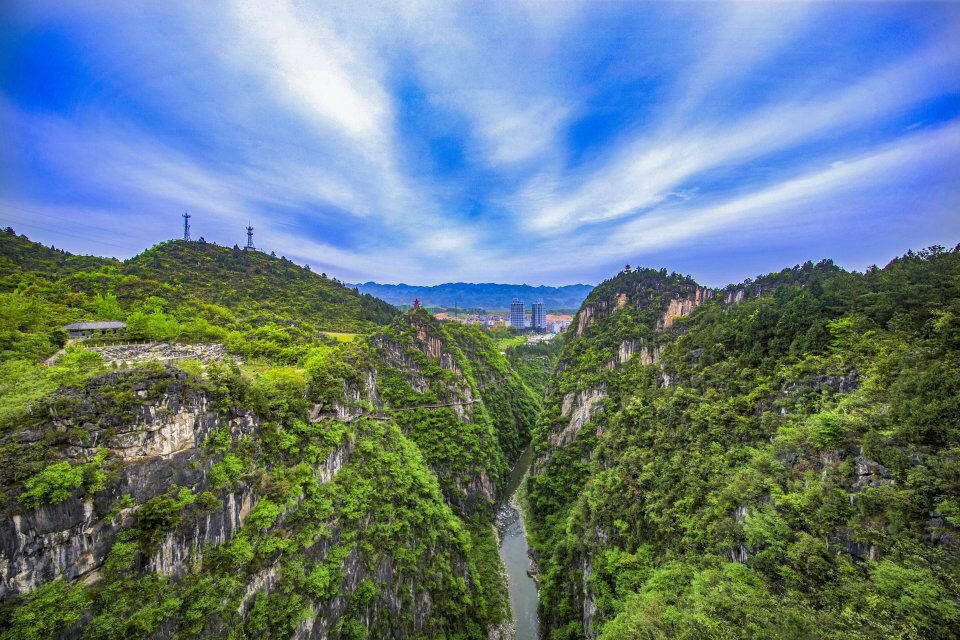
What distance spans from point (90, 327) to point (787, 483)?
42.4 metres

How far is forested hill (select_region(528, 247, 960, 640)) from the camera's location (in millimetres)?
11023

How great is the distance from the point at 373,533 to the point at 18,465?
17.7m

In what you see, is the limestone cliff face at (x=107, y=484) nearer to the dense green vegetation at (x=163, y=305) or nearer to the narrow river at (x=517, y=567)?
the dense green vegetation at (x=163, y=305)

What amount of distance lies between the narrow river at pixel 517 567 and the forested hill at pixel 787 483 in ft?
6.80

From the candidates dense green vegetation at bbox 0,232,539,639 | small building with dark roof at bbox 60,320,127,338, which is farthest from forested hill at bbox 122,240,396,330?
small building with dark roof at bbox 60,320,127,338

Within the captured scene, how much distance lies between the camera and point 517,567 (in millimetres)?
34344

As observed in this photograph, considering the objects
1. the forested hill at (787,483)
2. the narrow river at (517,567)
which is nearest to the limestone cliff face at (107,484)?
the forested hill at (787,483)

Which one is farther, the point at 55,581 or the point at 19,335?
the point at 19,335

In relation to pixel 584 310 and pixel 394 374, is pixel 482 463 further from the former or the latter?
pixel 584 310

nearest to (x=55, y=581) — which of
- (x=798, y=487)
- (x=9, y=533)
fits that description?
(x=9, y=533)

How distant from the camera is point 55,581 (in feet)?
33.1

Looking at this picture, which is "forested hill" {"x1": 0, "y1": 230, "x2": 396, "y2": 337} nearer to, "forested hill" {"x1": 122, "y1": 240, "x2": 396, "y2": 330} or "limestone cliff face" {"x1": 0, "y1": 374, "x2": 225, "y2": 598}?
"forested hill" {"x1": 122, "y1": 240, "x2": 396, "y2": 330}

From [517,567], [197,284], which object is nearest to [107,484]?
[517,567]

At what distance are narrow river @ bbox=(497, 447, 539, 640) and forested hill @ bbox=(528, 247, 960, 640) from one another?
81.6 inches
